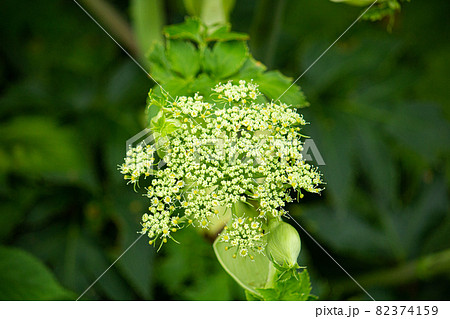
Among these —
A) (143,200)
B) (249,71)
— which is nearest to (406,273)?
(143,200)

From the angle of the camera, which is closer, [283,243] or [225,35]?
[283,243]

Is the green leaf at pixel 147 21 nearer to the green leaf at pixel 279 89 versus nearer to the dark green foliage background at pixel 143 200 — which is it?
the dark green foliage background at pixel 143 200

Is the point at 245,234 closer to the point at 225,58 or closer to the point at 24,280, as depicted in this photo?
the point at 225,58

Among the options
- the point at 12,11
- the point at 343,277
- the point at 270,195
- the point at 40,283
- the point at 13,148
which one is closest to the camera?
the point at 270,195

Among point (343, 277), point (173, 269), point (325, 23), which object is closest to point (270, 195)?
point (173, 269)

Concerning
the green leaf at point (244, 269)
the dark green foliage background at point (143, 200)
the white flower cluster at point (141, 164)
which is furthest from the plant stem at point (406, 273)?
the white flower cluster at point (141, 164)

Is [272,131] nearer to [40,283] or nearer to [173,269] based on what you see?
[40,283]

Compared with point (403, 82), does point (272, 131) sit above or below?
below
